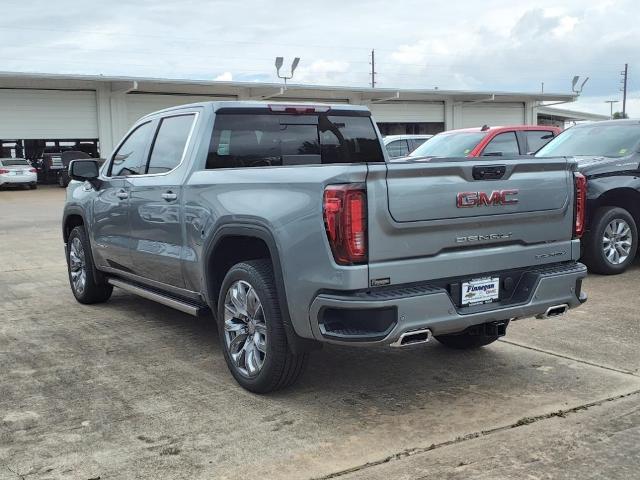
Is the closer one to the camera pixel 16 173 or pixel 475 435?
pixel 475 435

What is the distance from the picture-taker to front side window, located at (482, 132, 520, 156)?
11156 mm

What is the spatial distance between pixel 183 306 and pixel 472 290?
2.19 metres

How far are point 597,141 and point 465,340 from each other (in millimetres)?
4951

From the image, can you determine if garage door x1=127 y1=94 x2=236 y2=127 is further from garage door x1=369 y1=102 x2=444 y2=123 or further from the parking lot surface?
the parking lot surface

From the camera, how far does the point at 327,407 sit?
4215 mm

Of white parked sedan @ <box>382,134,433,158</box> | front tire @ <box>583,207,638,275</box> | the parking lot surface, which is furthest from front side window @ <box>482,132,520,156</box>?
white parked sedan @ <box>382,134,433,158</box>

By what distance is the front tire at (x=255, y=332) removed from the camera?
4141 mm

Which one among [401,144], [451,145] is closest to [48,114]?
[401,144]

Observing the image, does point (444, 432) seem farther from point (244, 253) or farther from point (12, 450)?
point (12, 450)

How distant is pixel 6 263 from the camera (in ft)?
33.2

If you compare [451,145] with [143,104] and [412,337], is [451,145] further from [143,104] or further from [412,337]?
[143,104]

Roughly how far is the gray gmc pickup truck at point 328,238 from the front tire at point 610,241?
342 centimetres

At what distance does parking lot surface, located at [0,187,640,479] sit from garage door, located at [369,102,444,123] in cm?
3500

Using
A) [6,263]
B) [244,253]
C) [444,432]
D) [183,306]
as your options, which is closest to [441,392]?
[444,432]
